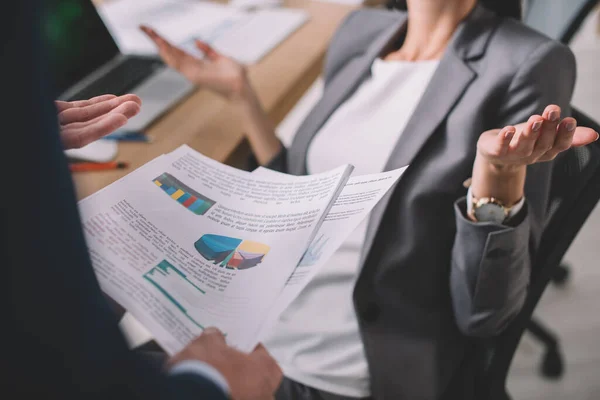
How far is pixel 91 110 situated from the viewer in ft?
1.54

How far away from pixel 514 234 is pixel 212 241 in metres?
0.36

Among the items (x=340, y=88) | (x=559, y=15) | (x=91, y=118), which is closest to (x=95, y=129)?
(x=91, y=118)

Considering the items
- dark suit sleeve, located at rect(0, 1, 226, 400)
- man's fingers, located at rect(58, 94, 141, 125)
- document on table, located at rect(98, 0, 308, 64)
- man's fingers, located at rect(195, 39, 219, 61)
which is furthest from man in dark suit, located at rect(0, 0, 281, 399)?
document on table, located at rect(98, 0, 308, 64)

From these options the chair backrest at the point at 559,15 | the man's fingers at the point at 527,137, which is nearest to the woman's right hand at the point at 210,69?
the man's fingers at the point at 527,137

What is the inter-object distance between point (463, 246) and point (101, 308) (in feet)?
1.52

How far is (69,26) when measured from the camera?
2.90ft

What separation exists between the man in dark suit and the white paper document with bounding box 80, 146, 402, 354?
0.40ft

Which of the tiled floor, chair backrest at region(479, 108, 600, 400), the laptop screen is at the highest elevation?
the laptop screen

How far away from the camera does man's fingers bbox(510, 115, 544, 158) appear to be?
433 millimetres

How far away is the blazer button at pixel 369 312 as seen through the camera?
717 millimetres

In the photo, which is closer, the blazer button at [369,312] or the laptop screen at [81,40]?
the blazer button at [369,312]

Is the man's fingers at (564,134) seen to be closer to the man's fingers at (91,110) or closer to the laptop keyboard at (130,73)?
the man's fingers at (91,110)

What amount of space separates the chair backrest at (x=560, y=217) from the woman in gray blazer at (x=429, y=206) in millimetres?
25

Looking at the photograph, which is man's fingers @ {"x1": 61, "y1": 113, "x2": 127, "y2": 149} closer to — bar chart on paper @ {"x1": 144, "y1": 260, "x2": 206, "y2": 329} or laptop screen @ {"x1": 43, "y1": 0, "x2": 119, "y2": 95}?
bar chart on paper @ {"x1": 144, "y1": 260, "x2": 206, "y2": 329}
